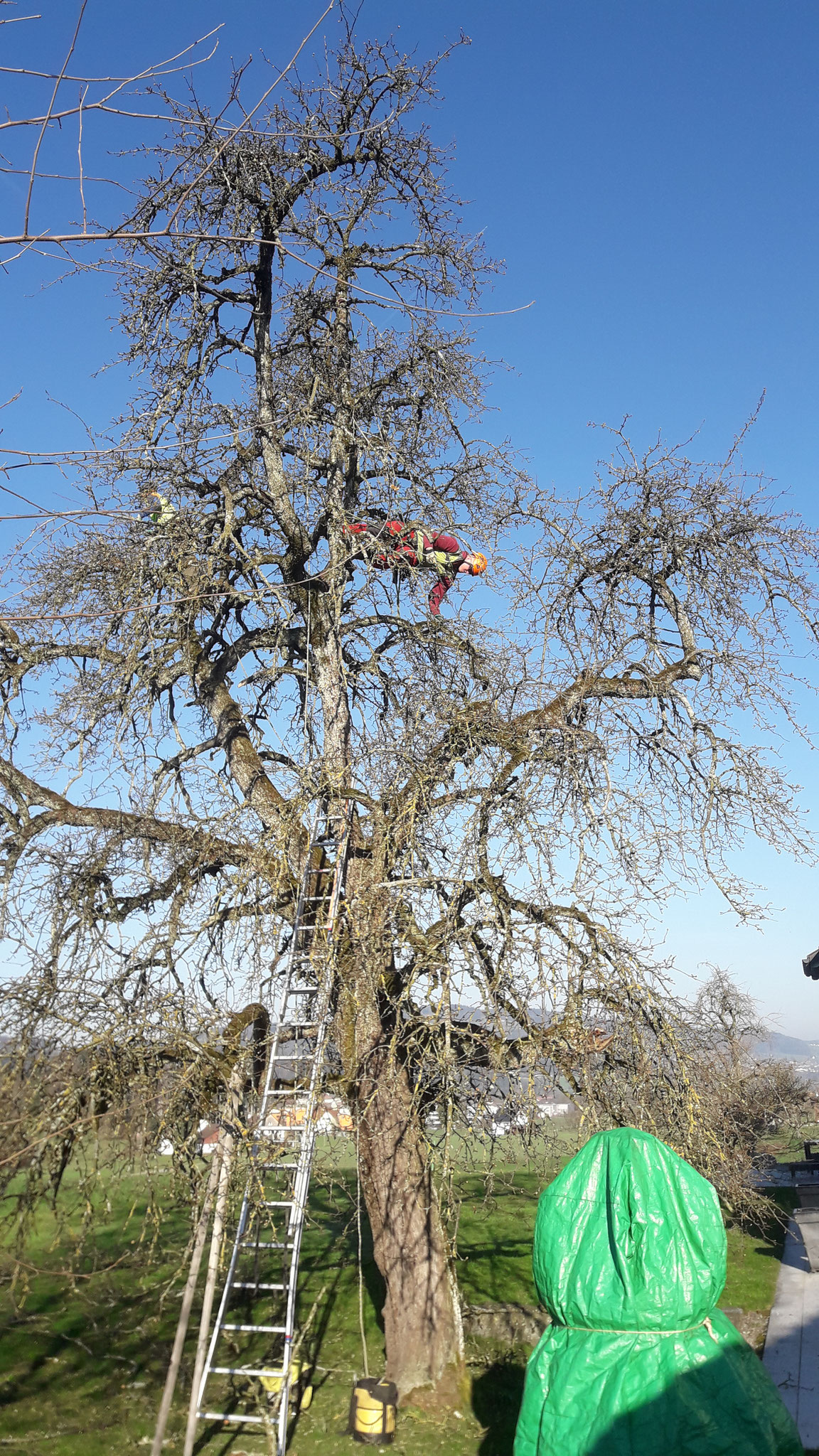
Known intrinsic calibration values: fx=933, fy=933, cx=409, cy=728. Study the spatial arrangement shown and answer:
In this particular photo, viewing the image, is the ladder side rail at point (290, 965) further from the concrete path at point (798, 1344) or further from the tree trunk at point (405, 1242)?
the concrete path at point (798, 1344)

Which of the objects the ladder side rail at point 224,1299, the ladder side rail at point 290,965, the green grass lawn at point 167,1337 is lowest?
the green grass lawn at point 167,1337

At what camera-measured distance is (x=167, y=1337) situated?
895 centimetres

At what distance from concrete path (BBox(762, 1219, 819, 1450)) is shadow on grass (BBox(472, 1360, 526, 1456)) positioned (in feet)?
6.34

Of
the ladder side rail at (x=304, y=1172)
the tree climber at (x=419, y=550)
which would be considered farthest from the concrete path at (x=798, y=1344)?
the tree climber at (x=419, y=550)

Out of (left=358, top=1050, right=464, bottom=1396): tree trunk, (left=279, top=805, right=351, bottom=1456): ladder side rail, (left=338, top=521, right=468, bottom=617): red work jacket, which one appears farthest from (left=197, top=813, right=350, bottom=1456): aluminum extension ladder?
(left=338, top=521, right=468, bottom=617): red work jacket

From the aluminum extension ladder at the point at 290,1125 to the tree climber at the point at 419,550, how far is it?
8.17ft

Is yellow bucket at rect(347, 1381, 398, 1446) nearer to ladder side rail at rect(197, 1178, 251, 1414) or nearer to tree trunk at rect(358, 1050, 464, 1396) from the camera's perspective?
tree trunk at rect(358, 1050, 464, 1396)

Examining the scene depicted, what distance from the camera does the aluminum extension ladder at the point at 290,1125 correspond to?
5.93m

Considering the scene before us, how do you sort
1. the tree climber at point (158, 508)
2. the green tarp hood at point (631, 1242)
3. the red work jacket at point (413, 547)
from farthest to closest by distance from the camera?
the red work jacket at point (413, 547)
the tree climber at point (158, 508)
the green tarp hood at point (631, 1242)

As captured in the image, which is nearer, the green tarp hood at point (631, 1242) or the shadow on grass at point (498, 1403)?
the green tarp hood at point (631, 1242)

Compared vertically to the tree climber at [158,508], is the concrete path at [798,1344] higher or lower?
lower

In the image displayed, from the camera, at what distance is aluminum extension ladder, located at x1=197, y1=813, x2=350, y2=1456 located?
5926mm

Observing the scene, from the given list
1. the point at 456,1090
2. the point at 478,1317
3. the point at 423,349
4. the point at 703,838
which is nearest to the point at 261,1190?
Answer: the point at 456,1090

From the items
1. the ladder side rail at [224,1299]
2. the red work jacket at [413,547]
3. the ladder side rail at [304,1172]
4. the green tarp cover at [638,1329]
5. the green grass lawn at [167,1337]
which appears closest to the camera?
the green tarp cover at [638,1329]
